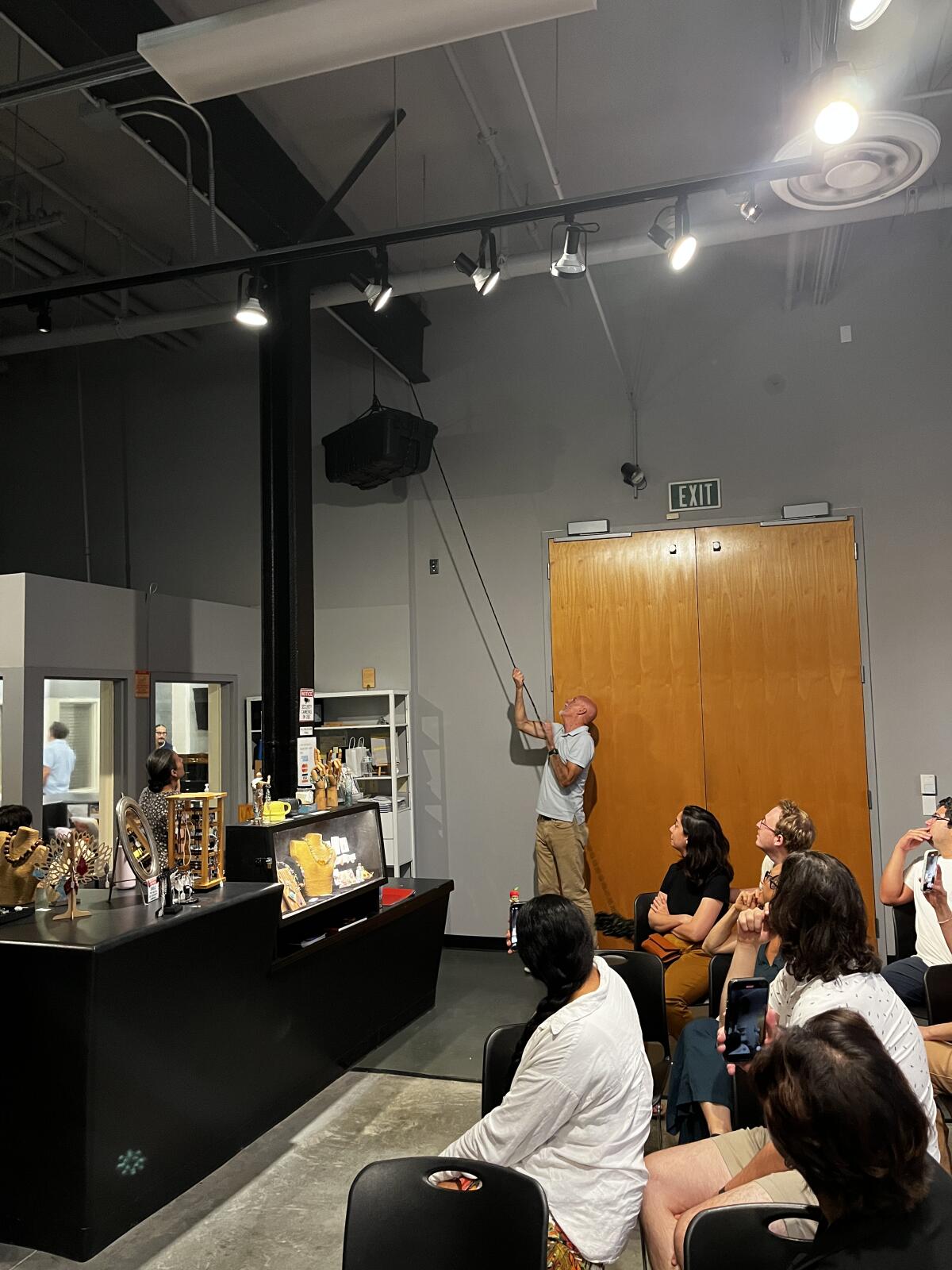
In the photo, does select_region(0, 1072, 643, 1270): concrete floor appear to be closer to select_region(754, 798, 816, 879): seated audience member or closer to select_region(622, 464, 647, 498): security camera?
select_region(754, 798, 816, 879): seated audience member

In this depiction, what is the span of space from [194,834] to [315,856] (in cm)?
77

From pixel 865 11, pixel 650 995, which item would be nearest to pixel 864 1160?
pixel 650 995

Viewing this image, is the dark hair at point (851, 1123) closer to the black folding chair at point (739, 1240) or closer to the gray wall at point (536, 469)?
the black folding chair at point (739, 1240)

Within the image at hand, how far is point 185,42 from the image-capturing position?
2750 mm

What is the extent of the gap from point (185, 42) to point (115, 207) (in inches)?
130

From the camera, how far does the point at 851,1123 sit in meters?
1.38

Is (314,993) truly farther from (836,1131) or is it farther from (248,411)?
(248,411)

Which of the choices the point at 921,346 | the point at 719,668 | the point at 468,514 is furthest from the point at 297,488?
the point at 921,346

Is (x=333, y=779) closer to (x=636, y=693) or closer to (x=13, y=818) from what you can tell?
(x=13, y=818)

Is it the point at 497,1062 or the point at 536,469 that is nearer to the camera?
the point at 497,1062

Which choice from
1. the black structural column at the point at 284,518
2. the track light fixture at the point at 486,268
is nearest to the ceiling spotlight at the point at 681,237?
the track light fixture at the point at 486,268

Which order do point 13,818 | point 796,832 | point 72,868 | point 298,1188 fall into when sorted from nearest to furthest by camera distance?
point 72,868 → point 298,1188 → point 796,832 → point 13,818

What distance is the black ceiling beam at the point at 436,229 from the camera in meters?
3.77

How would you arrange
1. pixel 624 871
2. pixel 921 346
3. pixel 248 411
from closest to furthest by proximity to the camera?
pixel 921 346
pixel 624 871
pixel 248 411
